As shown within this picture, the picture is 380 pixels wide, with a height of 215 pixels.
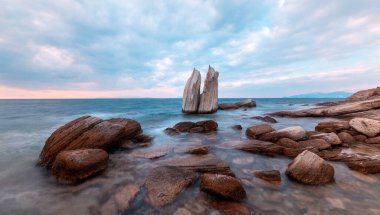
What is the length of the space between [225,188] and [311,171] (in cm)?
277

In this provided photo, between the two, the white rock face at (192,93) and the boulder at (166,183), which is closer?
the boulder at (166,183)

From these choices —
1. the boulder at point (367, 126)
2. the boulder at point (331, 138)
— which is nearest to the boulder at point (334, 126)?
the boulder at point (367, 126)

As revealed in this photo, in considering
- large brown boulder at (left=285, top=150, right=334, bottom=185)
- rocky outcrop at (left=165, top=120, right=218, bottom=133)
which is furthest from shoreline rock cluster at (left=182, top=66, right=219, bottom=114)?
large brown boulder at (left=285, top=150, right=334, bottom=185)

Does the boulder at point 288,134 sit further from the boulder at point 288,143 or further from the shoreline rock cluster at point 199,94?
the shoreline rock cluster at point 199,94

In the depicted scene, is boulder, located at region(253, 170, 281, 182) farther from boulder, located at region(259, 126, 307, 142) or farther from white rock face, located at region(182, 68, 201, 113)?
white rock face, located at region(182, 68, 201, 113)

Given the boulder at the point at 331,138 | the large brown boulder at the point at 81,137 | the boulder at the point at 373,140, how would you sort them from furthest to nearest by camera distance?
the boulder at the point at 373,140 < the boulder at the point at 331,138 < the large brown boulder at the point at 81,137

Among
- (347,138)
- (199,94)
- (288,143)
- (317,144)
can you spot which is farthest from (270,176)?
(199,94)

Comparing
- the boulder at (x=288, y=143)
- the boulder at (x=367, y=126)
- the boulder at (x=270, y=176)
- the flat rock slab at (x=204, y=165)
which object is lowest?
the boulder at (x=270, y=176)

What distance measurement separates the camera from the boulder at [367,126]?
8.84m

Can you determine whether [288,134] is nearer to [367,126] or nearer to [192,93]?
[367,126]

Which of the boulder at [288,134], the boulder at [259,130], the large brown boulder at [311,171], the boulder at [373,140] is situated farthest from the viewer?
the boulder at [259,130]

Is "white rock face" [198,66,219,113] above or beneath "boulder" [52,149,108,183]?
above

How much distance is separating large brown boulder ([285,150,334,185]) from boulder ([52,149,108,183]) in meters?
6.11

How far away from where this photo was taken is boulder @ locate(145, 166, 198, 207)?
426 centimetres
